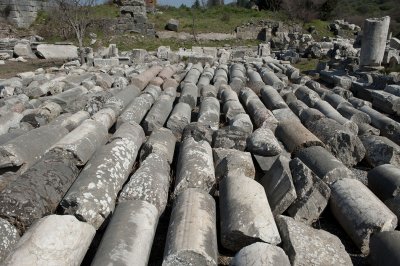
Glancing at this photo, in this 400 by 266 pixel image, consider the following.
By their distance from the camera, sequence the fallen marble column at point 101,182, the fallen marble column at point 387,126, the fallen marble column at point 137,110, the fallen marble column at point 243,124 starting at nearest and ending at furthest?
the fallen marble column at point 101,182 < the fallen marble column at point 243,124 < the fallen marble column at point 387,126 < the fallen marble column at point 137,110

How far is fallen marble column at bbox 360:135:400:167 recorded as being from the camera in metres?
5.62

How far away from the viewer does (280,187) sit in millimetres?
4293

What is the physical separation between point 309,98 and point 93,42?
17133 mm

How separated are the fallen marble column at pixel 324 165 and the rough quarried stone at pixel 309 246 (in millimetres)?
1259

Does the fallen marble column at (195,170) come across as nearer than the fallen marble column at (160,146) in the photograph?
Yes

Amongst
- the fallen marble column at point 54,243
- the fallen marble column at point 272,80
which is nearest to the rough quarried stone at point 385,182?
the fallen marble column at point 54,243

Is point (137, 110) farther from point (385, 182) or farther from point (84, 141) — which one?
point (385, 182)

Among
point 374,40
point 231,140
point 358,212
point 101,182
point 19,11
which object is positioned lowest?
point 358,212

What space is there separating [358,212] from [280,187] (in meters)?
0.90

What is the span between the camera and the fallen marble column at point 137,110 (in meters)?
7.17

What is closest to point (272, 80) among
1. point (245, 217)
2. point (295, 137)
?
point (295, 137)

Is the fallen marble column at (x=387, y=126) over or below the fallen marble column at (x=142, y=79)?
below

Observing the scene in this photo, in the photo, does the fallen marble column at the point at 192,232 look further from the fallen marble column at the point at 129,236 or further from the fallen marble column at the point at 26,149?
the fallen marble column at the point at 26,149

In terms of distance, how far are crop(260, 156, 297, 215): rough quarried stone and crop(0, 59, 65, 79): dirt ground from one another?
42.2 feet
